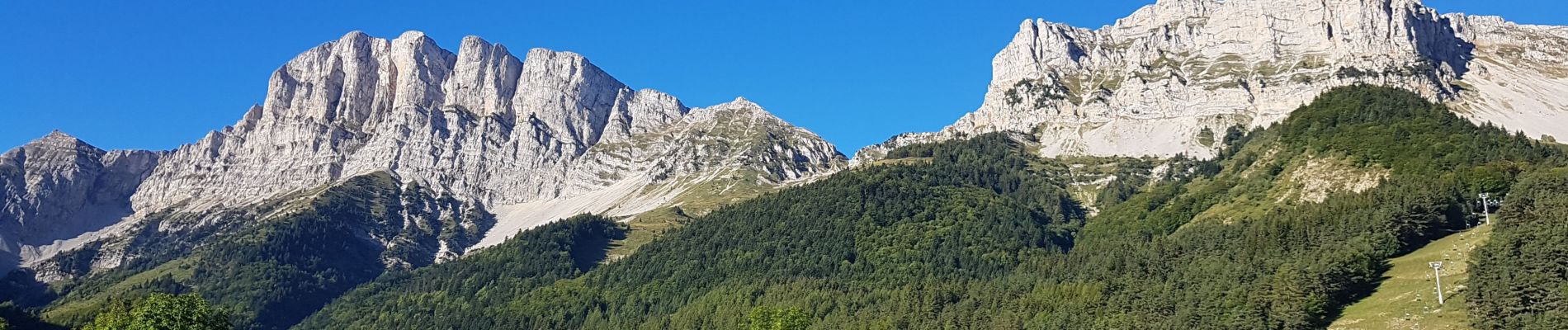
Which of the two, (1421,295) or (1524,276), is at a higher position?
(1524,276)

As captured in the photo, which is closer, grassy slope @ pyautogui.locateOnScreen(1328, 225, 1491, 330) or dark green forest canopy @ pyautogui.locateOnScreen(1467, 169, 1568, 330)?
dark green forest canopy @ pyautogui.locateOnScreen(1467, 169, 1568, 330)

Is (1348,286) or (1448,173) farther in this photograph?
(1448,173)

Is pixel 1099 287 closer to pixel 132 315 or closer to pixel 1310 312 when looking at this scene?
pixel 1310 312

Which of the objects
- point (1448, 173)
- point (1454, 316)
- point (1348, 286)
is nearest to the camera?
point (1454, 316)

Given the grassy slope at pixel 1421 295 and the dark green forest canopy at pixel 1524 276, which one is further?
A: the grassy slope at pixel 1421 295

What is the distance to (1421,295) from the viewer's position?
14200cm

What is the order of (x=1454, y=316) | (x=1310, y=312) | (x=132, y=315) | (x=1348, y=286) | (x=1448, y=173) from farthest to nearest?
1. (x=1448, y=173)
2. (x=1348, y=286)
3. (x=1310, y=312)
4. (x=132, y=315)
5. (x=1454, y=316)

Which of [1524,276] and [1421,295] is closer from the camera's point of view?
[1524,276]

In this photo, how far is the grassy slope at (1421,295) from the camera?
131 meters

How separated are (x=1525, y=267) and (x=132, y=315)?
150m

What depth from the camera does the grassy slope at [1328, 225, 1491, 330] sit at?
431 feet

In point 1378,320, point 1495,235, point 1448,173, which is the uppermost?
point 1448,173

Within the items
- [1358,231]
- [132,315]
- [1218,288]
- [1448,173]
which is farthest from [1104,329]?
[132,315]

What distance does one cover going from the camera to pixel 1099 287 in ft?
605
